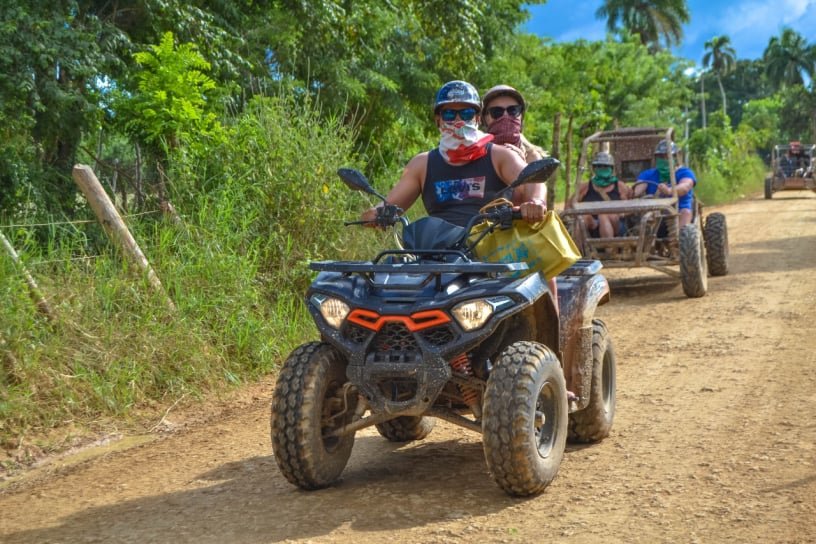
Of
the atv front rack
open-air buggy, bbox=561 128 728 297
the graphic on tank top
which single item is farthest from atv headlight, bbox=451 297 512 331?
open-air buggy, bbox=561 128 728 297

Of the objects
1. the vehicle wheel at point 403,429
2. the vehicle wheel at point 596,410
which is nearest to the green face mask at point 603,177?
the vehicle wheel at point 596,410

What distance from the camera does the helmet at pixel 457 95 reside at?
558 cm

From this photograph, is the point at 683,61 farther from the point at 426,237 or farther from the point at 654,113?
the point at 426,237

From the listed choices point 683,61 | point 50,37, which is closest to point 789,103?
point 683,61

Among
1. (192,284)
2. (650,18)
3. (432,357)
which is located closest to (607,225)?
(192,284)

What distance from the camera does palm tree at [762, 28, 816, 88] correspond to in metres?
79.2

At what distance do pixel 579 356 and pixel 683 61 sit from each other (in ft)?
145

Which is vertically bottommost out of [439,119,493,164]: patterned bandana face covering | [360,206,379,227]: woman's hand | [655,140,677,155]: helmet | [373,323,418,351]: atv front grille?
[373,323,418,351]: atv front grille

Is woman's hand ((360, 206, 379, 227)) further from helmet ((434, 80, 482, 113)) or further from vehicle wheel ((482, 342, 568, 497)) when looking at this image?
vehicle wheel ((482, 342, 568, 497))

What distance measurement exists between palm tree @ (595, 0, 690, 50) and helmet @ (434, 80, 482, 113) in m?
53.5

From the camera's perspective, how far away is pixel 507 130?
21.2ft

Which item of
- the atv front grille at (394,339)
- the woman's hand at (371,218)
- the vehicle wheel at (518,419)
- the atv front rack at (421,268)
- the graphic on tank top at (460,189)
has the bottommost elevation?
the vehicle wheel at (518,419)

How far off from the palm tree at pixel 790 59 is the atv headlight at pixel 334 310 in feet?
263

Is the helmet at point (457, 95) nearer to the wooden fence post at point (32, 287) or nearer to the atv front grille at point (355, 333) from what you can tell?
the atv front grille at point (355, 333)
